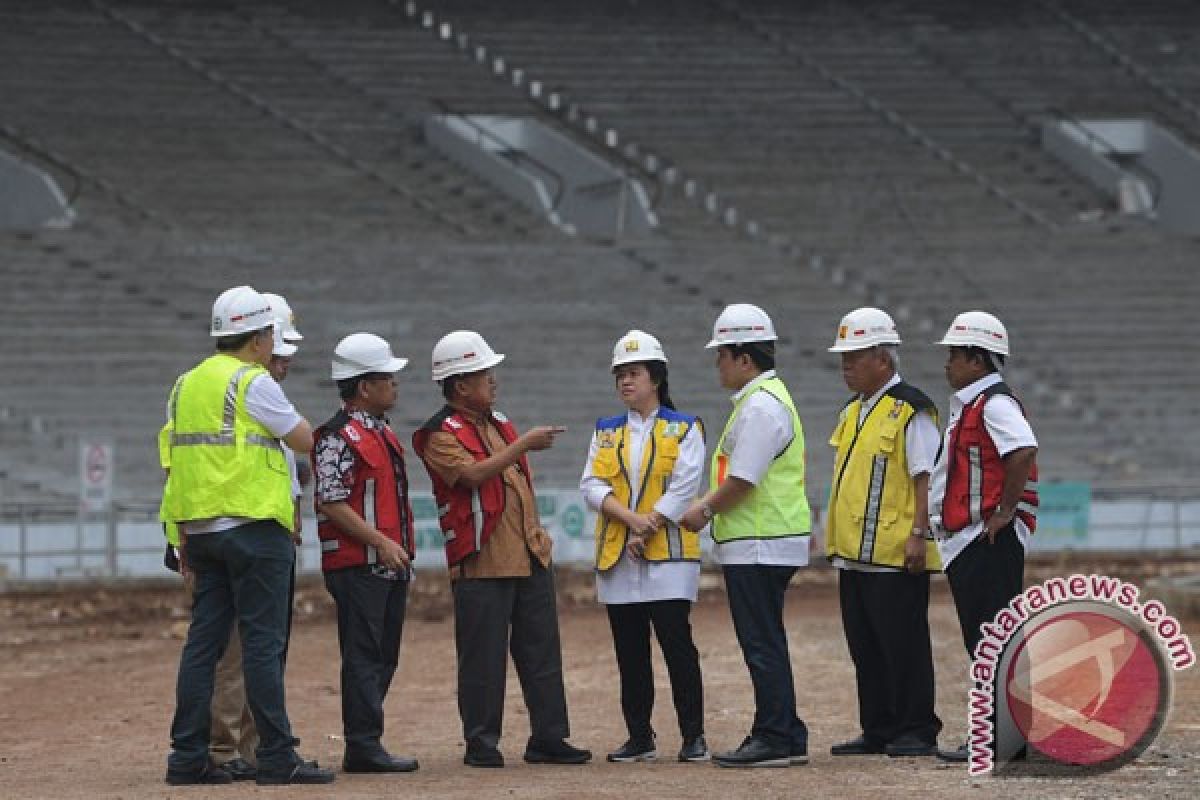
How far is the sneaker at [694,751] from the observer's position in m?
10.6

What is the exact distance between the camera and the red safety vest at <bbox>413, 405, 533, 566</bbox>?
10.5 meters

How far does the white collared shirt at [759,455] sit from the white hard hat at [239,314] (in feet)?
6.71

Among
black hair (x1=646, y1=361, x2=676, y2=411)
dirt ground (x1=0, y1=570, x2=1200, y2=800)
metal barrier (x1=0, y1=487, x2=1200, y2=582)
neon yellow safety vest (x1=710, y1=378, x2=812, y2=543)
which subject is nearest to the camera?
dirt ground (x1=0, y1=570, x2=1200, y2=800)

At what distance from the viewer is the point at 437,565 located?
23.9 m

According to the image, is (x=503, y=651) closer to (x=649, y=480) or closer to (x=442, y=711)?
(x=649, y=480)

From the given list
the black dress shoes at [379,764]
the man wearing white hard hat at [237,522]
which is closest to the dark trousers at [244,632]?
the man wearing white hard hat at [237,522]

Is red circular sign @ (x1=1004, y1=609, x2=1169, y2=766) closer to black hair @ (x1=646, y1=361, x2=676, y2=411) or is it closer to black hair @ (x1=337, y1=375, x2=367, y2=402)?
black hair @ (x1=646, y1=361, x2=676, y2=411)

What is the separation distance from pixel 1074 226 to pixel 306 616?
761 inches

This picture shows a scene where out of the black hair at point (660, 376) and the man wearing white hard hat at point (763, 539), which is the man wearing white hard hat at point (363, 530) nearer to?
the black hair at point (660, 376)

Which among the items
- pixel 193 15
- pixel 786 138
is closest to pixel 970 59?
pixel 786 138

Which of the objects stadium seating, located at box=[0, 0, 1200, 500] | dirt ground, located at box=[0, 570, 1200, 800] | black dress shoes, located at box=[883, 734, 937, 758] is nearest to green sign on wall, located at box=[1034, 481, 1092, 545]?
dirt ground, located at box=[0, 570, 1200, 800]

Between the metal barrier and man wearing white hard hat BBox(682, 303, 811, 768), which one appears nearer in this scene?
man wearing white hard hat BBox(682, 303, 811, 768)

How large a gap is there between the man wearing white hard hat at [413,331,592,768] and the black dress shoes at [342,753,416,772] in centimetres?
35

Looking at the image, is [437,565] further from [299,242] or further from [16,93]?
[16,93]
